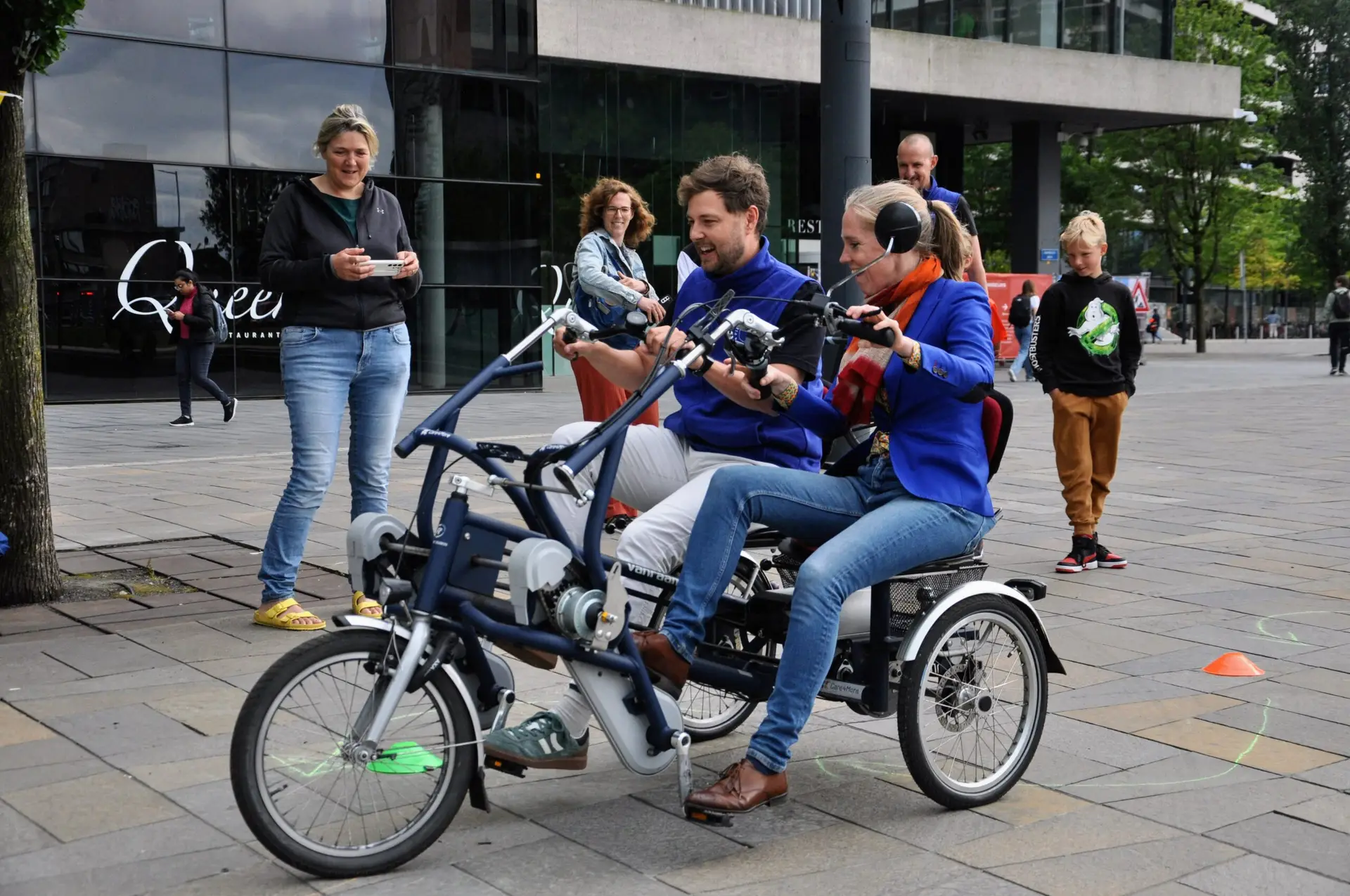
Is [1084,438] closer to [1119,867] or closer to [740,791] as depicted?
[1119,867]

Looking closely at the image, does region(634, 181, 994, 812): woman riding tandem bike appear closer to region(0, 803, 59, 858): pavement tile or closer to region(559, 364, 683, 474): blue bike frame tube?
region(559, 364, 683, 474): blue bike frame tube

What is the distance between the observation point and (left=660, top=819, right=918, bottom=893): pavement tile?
327cm

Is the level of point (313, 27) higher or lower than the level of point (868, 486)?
higher

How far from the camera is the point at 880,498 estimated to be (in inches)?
153

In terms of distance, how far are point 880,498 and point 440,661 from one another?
129 cm

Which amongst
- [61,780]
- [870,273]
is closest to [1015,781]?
[870,273]

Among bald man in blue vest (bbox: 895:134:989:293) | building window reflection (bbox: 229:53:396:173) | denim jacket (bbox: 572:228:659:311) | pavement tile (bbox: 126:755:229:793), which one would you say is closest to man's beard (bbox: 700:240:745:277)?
pavement tile (bbox: 126:755:229:793)

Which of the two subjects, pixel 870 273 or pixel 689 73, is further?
pixel 689 73

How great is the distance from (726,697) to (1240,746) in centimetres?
152

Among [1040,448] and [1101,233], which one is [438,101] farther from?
[1101,233]

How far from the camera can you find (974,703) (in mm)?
3861

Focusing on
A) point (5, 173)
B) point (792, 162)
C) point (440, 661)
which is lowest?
point (440, 661)

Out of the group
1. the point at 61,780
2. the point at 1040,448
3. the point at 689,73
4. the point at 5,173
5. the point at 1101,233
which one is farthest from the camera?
the point at 689,73

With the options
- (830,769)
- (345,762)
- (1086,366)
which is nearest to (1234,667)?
(830,769)
